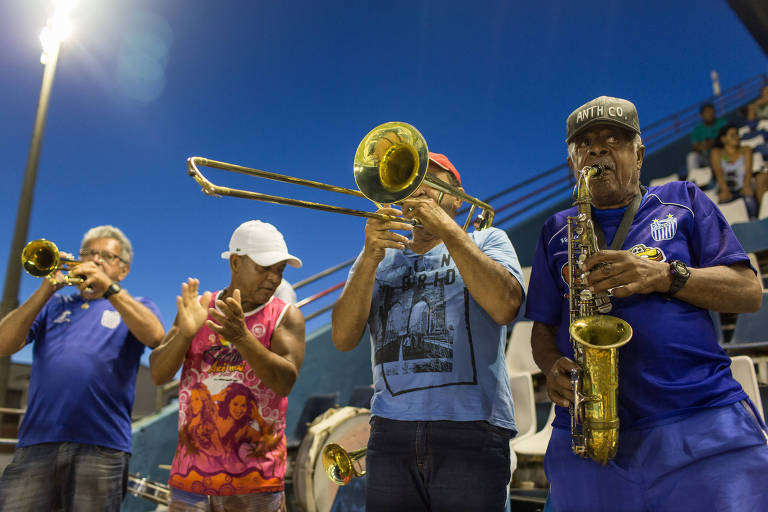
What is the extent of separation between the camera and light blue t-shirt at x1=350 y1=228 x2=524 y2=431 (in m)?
2.11

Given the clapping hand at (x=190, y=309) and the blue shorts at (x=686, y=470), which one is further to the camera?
the clapping hand at (x=190, y=309)


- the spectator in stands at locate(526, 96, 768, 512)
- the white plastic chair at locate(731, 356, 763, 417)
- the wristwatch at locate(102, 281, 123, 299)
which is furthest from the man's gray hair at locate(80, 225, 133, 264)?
the white plastic chair at locate(731, 356, 763, 417)

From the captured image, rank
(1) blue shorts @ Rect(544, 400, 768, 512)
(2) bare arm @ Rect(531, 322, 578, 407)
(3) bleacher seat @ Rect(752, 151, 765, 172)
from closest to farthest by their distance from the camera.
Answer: (1) blue shorts @ Rect(544, 400, 768, 512)
(2) bare arm @ Rect(531, 322, 578, 407)
(3) bleacher seat @ Rect(752, 151, 765, 172)

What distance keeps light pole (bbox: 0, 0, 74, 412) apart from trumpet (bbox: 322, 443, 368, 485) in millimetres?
3781

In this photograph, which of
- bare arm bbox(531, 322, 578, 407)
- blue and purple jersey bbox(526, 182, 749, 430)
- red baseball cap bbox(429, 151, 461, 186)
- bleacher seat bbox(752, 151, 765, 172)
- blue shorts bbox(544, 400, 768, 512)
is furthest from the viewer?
bleacher seat bbox(752, 151, 765, 172)

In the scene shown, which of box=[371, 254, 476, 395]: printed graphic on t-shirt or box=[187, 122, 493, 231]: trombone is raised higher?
box=[187, 122, 493, 231]: trombone

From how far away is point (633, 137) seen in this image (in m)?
2.02

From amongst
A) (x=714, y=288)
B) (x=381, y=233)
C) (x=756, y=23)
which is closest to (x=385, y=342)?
(x=381, y=233)

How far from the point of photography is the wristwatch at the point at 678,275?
168 cm

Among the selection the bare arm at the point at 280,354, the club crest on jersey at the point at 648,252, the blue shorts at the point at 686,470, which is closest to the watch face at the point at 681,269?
the club crest on jersey at the point at 648,252

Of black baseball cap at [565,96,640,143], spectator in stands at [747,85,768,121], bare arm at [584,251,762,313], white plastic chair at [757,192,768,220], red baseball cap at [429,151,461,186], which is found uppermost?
spectator in stands at [747,85,768,121]

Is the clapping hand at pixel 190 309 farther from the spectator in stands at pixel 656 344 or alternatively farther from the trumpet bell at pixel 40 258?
the spectator in stands at pixel 656 344

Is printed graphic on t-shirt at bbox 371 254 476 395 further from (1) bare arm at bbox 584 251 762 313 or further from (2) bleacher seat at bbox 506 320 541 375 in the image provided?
(2) bleacher seat at bbox 506 320 541 375

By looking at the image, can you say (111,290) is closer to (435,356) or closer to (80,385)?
(80,385)
